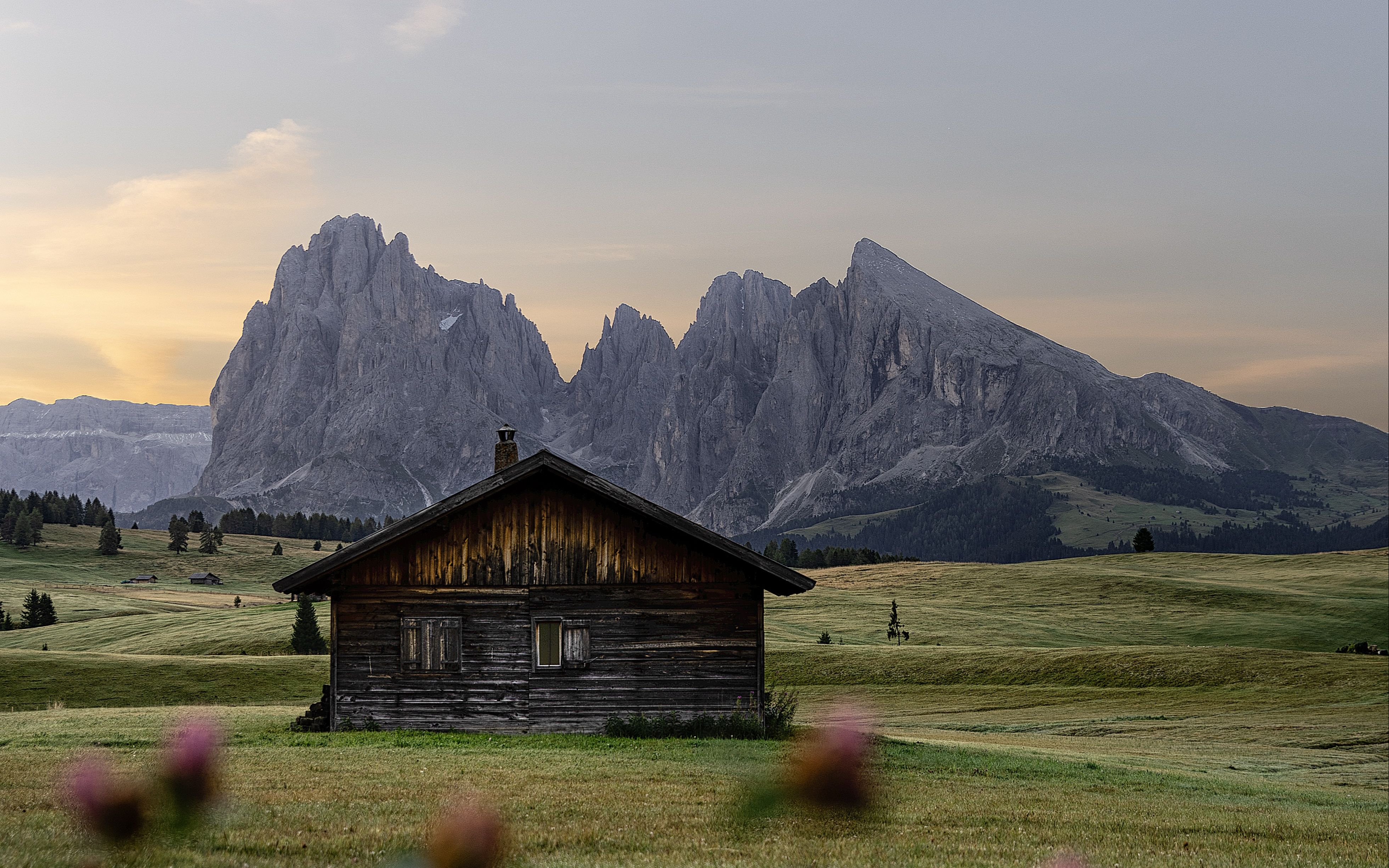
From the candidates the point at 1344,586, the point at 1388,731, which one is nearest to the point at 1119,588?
the point at 1344,586

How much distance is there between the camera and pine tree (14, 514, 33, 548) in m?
177

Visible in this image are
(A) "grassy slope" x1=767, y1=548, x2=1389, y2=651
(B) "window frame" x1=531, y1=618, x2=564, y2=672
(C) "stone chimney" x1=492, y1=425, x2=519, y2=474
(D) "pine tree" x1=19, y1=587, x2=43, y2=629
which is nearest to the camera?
(B) "window frame" x1=531, y1=618, x2=564, y2=672

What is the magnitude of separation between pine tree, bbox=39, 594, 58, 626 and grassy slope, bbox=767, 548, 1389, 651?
225ft

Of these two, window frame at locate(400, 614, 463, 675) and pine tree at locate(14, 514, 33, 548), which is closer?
window frame at locate(400, 614, 463, 675)

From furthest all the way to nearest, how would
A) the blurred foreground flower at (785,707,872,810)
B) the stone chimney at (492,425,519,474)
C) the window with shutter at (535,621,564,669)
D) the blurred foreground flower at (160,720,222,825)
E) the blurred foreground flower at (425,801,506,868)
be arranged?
the stone chimney at (492,425,519,474) → the window with shutter at (535,621,564,669) → the blurred foreground flower at (785,707,872,810) → the blurred foreground flower at (160,720,222,825) → the blurred foreground flower at (425,801,506,868)

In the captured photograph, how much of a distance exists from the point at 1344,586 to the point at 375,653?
124301 mm

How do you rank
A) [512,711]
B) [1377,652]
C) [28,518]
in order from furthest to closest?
[28,518], [1377,652], [512,711]

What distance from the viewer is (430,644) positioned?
28.2 m

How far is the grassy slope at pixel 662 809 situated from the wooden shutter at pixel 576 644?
2.13 m

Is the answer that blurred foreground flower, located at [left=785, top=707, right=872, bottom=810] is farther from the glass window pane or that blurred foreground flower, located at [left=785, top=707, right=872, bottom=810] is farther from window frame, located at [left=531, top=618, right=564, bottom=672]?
the glass window pane

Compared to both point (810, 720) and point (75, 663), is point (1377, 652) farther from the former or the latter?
point (75, 663)

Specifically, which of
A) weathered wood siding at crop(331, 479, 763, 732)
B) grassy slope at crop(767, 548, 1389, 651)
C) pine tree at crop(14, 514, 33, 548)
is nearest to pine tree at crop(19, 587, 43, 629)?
grassy slope at crop(767, 548, 1389, 651)

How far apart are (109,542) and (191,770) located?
20164cm

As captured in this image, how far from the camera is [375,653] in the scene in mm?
28203
